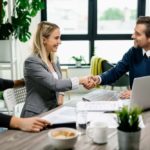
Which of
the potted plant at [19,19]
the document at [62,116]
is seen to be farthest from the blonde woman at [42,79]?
the potted plant at [19,19]

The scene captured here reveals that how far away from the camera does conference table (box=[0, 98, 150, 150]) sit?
1448 millimetres

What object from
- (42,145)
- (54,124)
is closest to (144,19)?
(54,124)

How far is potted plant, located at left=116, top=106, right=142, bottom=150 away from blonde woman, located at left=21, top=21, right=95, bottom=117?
1069 mm

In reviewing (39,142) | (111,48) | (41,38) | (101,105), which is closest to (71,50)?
(111,48)

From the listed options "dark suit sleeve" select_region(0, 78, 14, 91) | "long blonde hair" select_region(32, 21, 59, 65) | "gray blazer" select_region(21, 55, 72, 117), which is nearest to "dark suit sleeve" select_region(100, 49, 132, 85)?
"gray blazer" select_region(21, 55, 72, 117)

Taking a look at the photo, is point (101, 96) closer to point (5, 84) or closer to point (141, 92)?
point (141, 92)

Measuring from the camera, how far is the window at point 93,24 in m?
6.06

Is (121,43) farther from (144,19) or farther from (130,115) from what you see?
(130,115)

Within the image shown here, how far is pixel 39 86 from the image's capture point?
241 cm

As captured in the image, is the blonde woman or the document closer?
the document

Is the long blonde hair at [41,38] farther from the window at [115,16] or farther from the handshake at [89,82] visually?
the window at [115,16]

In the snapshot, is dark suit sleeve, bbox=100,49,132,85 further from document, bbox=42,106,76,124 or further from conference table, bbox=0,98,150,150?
conference table, bbox=0,98,150,150

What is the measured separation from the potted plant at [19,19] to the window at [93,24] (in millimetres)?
1204

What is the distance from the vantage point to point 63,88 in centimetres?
238
